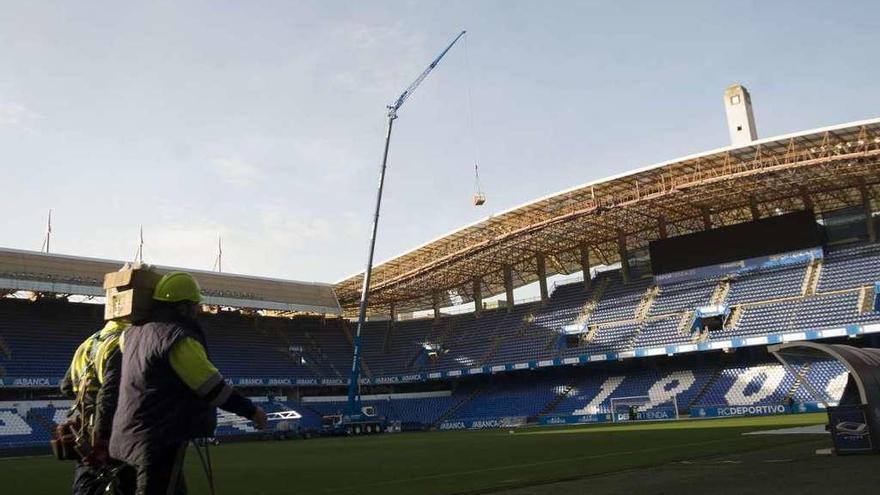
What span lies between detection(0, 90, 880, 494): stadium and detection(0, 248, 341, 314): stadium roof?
0.44 ft

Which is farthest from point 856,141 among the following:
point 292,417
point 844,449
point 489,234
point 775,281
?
point 292,417

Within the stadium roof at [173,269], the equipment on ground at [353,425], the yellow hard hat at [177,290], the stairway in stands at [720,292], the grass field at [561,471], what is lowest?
the grass field at [561,471]

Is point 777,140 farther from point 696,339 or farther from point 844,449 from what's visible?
point 844,449

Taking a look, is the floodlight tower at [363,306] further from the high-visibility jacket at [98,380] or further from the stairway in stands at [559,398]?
the high-visibility jacket at [98,380]

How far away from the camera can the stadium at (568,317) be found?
41625 mm

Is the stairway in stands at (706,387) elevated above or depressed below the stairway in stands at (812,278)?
below

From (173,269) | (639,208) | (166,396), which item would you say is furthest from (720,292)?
(166,396)

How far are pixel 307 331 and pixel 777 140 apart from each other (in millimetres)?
41116

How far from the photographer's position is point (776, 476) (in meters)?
9.92

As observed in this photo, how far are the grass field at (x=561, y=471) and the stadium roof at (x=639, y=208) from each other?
23537 mm

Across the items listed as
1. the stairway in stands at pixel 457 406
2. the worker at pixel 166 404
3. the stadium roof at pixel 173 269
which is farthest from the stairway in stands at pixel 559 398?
the worker at pixel 166 404

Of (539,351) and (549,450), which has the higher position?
(539,351)

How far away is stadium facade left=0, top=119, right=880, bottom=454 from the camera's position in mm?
42938

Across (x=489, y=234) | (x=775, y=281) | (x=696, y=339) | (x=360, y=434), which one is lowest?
(x=360, y=434)
